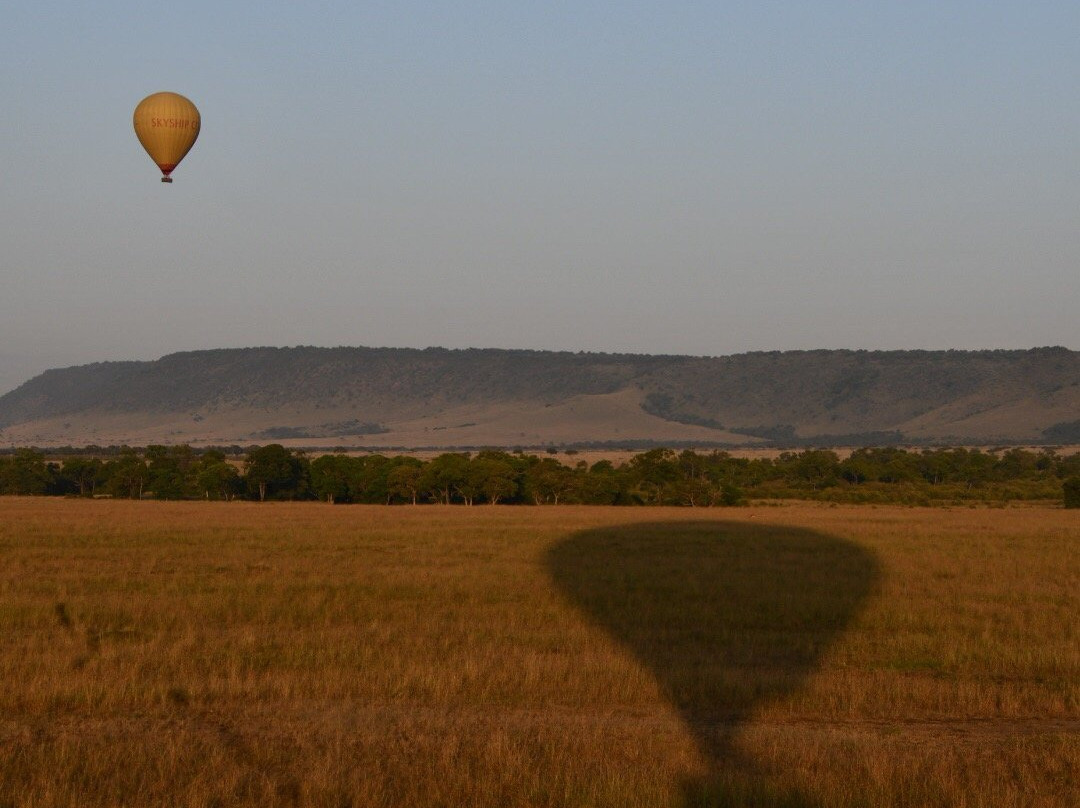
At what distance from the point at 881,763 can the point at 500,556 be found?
18.4m

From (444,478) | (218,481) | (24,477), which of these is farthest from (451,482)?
(24,477)

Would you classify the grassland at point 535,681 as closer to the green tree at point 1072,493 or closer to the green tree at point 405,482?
the green tree at point 405,482

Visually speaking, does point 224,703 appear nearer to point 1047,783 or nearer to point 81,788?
point 81,788

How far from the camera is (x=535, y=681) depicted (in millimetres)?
12758

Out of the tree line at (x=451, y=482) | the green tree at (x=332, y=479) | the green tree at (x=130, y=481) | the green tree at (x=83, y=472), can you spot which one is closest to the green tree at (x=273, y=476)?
the tree line at (x=451, y=482)

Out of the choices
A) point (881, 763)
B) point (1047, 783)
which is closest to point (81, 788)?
point (881, 763)

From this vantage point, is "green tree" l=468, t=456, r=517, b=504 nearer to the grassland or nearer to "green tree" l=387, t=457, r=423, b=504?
"green tree" l=387, t=457, r=423, b=504

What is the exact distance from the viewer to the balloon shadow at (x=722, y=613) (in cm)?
1069

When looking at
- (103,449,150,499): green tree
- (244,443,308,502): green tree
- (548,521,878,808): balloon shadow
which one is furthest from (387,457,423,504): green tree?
(548,521,878,808): balloon shadow

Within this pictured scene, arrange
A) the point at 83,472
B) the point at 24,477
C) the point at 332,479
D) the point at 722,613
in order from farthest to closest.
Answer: the point at 83,472
the point at 24,477
the point at 332,479
the point at 722,613

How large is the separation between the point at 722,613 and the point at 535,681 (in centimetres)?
632

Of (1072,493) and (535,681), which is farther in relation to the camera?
(1072,493)

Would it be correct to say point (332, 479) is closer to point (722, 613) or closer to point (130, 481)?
point (130, 481)

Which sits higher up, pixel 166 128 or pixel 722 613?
pixel 166 128
